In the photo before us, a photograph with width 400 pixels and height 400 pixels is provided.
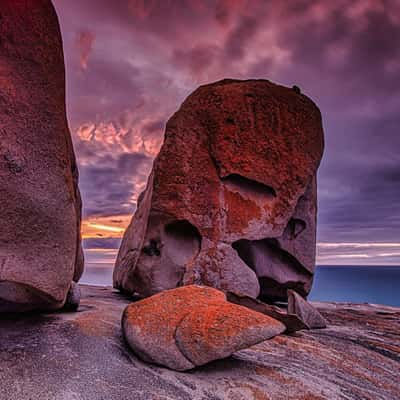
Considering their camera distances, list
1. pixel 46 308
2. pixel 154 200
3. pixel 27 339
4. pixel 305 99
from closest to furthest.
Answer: pixel 27 339 < pixel 46 308 < pixel 154 200 < pixel 305 99

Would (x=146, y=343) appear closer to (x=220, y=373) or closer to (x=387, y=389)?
(x=220, y=373)

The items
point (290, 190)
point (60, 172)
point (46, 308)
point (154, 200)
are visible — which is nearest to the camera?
point (60, 172)

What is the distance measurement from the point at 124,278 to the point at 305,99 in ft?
19.7

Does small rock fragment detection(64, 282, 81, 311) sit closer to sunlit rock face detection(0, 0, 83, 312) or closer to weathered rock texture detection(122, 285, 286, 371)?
sunlit rock face detection(0, 0, 83, 312)

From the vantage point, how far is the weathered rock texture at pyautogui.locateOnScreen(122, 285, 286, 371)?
3.02 m

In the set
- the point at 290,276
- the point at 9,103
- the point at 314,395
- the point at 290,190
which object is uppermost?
the point at 290,190

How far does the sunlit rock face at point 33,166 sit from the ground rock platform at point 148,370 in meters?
0.48

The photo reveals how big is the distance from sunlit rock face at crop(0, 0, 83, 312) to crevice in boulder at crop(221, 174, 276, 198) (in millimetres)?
4125

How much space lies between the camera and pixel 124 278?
7.70m

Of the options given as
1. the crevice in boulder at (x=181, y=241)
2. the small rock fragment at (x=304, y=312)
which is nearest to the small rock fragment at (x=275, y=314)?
the small rock fragment at (x=304, y=312)

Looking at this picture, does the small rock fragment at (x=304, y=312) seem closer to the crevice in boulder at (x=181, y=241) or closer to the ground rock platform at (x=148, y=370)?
the ground rock platform at (x=148, y=370)

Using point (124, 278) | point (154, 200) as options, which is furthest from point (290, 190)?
point (124, 278)

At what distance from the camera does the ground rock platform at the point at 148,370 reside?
2582mm

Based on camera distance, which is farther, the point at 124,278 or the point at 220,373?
the point at 124,278
